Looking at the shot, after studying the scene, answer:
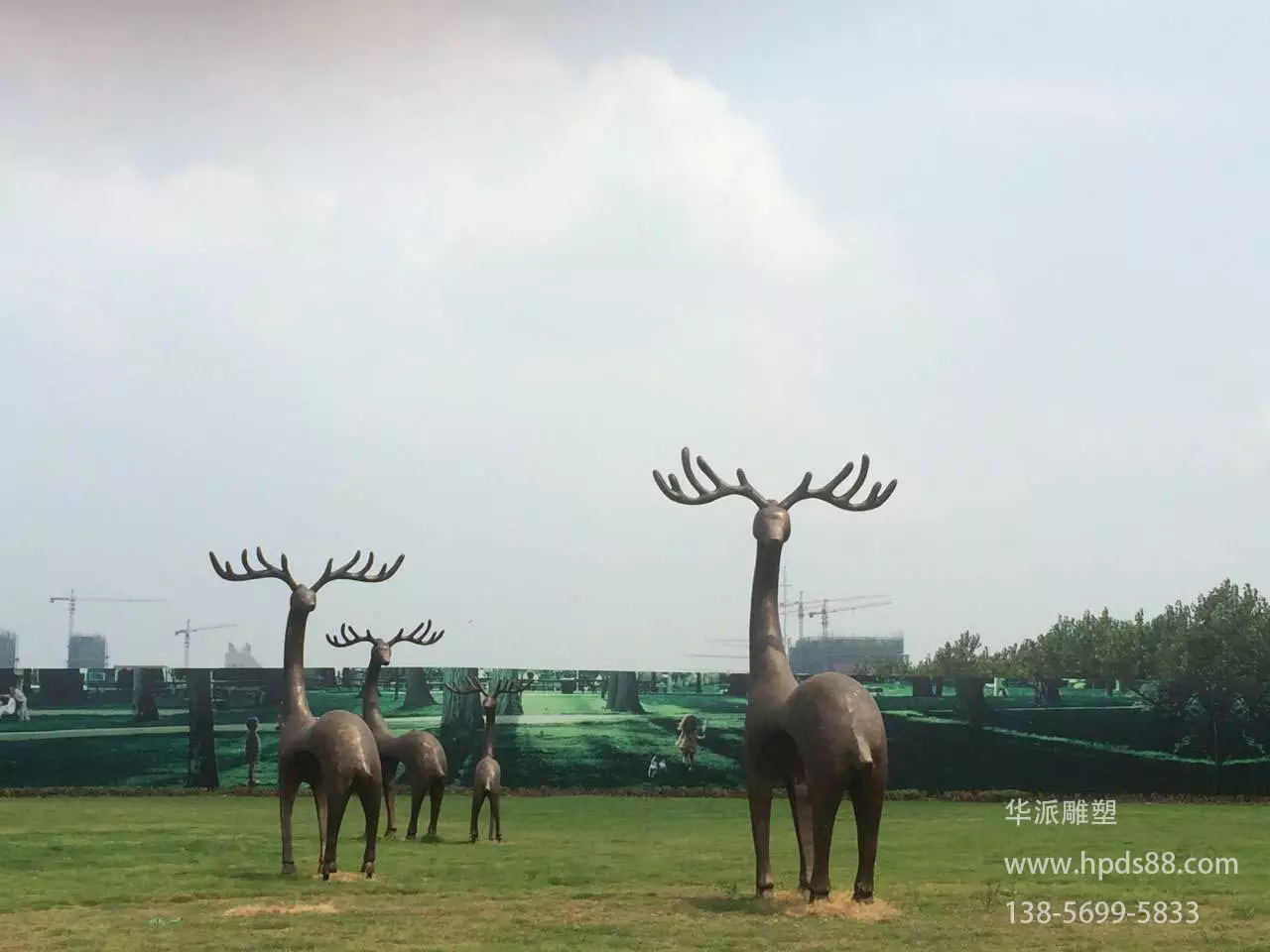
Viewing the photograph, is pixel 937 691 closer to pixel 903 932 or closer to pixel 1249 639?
pixel 1249 639

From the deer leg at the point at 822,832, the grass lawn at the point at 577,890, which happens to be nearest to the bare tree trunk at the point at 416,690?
the grass lawn at the point at 577,890

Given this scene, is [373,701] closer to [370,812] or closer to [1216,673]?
[370,812]

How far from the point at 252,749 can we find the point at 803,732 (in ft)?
74.1

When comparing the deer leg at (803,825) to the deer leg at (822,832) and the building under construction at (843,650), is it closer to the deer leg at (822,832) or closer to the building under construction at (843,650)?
the deer leg at (822,832)

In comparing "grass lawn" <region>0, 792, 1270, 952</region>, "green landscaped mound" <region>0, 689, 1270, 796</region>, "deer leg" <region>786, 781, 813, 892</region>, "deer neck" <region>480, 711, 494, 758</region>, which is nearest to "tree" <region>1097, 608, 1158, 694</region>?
"green landscaped mound" <region>0, 689, 1270, 796</region>

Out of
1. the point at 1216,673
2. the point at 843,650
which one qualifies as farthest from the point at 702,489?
the point at 843,650

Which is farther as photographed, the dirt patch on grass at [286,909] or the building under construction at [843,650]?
the building under construction at [843,650]

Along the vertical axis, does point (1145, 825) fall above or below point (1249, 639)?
below

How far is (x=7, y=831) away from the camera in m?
19.5

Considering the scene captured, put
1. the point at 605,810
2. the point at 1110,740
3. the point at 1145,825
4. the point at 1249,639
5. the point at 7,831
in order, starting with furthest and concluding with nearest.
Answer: the point at 1249,639, the point at 1110,740, the point at 605,810, the point at 1145,825, the point at 7,831

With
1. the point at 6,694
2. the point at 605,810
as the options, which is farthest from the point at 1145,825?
the point at 6,694

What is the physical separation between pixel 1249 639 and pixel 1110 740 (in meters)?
16.1

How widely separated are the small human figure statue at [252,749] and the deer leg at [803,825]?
823 inches

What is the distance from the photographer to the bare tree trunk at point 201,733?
30.4 metres
